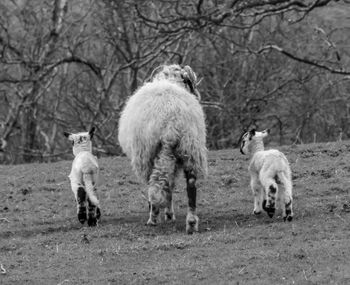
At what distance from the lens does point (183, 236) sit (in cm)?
937

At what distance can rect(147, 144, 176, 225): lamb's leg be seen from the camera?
9391 millimetres

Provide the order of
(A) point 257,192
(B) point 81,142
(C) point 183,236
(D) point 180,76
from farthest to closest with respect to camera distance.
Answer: (D) point 180,76, (B) point 81,142, (A) point 257,192, (C) point 183,236

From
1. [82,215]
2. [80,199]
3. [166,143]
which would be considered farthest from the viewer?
[82,215]

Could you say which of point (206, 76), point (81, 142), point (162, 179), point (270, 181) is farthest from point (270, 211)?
point (206, 76)

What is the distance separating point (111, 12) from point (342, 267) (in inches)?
681

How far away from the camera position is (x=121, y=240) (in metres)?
9.41

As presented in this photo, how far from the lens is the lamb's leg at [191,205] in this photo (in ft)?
31.4

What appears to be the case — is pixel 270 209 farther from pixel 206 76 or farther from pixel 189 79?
pixel 206 76

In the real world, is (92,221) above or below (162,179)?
below

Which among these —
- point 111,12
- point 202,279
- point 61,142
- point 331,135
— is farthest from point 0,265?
point 61,142

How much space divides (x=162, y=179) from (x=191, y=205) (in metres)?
0.51

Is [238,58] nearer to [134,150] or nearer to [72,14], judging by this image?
[72,14]

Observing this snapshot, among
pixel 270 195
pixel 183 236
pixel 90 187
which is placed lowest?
pixel 183 236

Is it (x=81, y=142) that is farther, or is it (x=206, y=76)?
(x=206, y=76)
